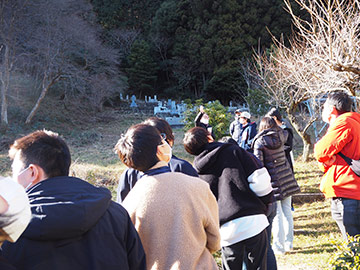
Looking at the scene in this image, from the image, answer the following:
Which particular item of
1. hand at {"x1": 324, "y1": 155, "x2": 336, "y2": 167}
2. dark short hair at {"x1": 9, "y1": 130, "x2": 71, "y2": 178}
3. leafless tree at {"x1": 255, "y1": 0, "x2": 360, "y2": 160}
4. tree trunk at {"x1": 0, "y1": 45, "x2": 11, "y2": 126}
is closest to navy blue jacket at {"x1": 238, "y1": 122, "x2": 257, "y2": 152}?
leafless tree at {"x1": 255, "y1": 0, "x2": 360, "y2": 160}

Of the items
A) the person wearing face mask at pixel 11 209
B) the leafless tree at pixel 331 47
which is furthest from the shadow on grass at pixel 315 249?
the person wearing face mask at pixel 11 209

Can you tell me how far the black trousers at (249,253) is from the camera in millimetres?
2254

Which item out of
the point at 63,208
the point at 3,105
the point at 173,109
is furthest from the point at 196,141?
the point at 173,109

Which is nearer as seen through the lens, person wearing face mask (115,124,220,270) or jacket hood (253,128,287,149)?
person wearing face mask (115,124,220,270)

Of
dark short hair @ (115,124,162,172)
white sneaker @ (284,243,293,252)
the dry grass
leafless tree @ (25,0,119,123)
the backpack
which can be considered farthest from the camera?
leafless tree @ (25,0,119,123)

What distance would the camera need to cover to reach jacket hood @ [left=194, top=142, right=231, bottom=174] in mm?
2205

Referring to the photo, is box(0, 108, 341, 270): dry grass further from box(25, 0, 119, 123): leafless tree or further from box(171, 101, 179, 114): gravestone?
box(171, 101, 179, 114): gravestone

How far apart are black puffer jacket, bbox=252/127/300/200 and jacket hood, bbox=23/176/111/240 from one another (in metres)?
2.63

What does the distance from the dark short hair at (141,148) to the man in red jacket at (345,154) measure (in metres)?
1.66

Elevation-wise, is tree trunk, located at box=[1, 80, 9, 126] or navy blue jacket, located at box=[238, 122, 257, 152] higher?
tree trunk, located at box=[1, 80, 9, 126]

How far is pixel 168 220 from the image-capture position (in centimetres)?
142

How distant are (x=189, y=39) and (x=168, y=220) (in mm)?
24015

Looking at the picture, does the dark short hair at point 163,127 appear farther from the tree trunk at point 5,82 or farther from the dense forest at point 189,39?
the dense forest at point 189,39

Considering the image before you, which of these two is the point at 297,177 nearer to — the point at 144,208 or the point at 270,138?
the point at 270,138
